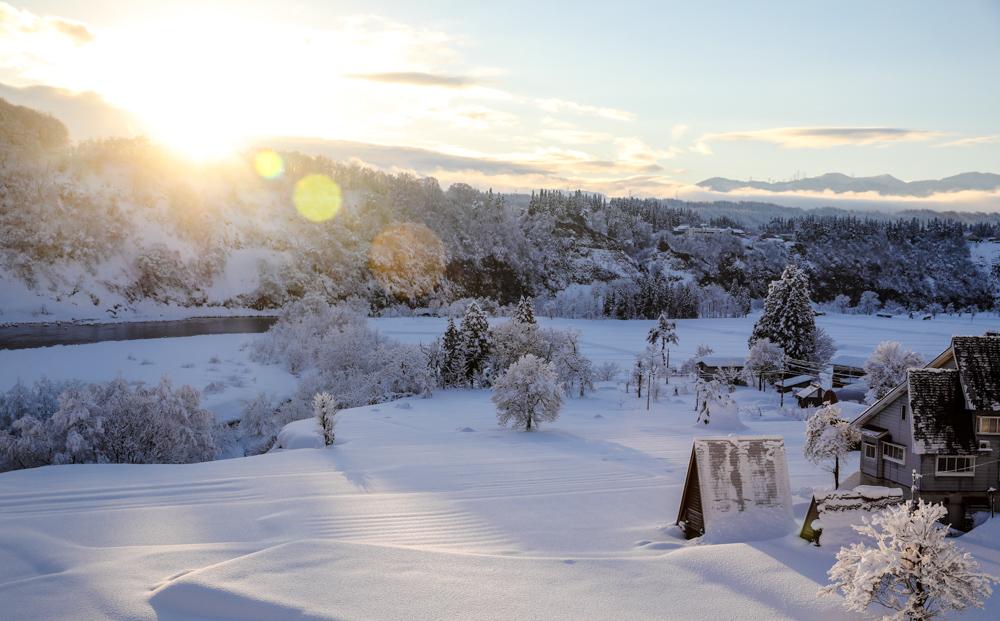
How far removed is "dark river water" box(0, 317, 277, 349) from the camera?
9000cm

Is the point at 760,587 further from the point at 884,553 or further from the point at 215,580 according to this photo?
the point at 215,580

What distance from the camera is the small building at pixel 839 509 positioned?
15.1 metres

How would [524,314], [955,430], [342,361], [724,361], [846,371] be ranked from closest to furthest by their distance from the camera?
[955,430]
[846,371]
[342,361]
[524,314]
[724,361]

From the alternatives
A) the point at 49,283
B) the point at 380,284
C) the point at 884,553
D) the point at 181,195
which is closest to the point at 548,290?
the point at 380,284

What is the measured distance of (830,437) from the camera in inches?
827

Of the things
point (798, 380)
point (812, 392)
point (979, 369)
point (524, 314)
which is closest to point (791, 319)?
point (798, 380)

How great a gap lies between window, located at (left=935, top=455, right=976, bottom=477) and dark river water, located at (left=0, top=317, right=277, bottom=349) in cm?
9612

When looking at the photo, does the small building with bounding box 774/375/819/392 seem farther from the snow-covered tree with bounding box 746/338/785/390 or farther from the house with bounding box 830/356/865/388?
the house with bounding box 830/356/865/388

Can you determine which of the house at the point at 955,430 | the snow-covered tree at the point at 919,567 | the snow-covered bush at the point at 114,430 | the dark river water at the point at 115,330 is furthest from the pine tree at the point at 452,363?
the dark river water at the point at 115,330

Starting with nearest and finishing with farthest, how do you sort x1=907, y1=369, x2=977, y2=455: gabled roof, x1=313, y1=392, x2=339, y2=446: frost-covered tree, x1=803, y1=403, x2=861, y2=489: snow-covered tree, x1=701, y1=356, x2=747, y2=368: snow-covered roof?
x1=907, y1=369, x2=977, y2=455: gabled roof → x1=803, y1=403, x2=861, y2=489: snow-covered tree → x1=313, y1=392, x2=339, y2=446: frost-covered tree → x1=701, y1=356, x2=747, y2=368: snow-covered roof

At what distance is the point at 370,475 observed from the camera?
26.7 metres

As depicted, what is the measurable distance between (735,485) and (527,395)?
21.7 metres

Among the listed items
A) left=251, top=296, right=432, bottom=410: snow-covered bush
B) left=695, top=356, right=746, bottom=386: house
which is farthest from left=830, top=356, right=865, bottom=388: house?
left=251, top=296, right=432, bottom=410: snow-covered bush

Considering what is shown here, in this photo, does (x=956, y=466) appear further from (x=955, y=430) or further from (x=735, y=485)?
(x=735, y=485)
